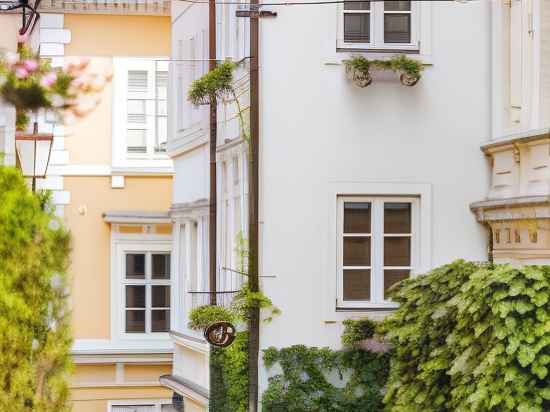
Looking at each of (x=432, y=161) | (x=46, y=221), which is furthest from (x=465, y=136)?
(x=46, y=221)

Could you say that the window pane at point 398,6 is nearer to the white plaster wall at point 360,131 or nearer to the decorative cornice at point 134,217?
the white plaster wall at point 360,131

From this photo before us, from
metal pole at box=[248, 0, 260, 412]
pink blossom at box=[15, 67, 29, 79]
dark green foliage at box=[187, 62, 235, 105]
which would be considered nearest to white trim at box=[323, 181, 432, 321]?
metal pole at box=[248, 0, 260, 412]

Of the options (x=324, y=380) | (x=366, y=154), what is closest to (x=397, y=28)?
(x=366, y=154)

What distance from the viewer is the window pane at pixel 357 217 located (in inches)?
657

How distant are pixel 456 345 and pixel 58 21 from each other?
13.8 meters

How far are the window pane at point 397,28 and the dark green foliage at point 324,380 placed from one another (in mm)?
3303

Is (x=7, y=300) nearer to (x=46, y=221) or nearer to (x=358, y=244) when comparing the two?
(x=46, y=221)

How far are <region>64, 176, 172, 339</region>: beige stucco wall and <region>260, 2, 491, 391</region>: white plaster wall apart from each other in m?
9.82

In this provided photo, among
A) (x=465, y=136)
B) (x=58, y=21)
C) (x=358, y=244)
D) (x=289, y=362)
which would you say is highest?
(x=58, y=21)

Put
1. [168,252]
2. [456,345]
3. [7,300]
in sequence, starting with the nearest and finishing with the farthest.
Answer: [7,300]
[456,345]
[168,252]

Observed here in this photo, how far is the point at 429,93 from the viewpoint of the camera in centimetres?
1675

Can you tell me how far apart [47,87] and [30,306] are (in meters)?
1.45

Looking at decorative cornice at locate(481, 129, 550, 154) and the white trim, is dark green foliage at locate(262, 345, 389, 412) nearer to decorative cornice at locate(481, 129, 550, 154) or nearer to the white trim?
the white trim

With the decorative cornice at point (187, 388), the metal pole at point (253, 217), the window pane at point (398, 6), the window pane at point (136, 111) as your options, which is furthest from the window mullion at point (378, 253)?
the window pane at point (136, 111)
